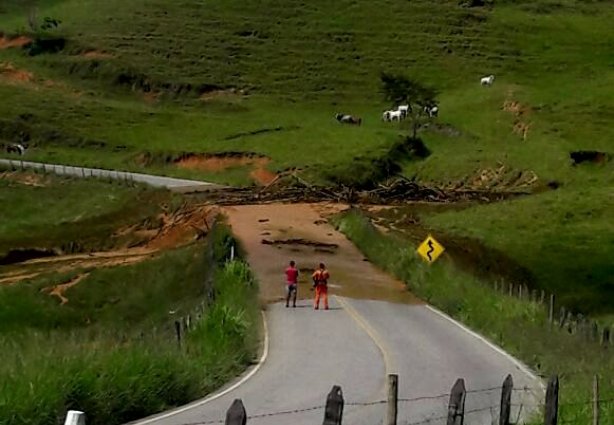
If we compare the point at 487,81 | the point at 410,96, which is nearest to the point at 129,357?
the point at 410,96

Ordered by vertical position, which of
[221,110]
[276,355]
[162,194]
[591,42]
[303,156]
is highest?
[591,42]

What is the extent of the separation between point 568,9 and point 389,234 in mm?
81091

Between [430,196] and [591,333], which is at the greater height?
[430,196]

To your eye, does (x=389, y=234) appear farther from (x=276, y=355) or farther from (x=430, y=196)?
(x=276, y=355)

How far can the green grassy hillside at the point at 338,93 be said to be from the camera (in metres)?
50.2

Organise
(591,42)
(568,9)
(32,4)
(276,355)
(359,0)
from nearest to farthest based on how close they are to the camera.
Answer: (276,355) < (591,42) < (359,0) < (568,9) < (32,4)

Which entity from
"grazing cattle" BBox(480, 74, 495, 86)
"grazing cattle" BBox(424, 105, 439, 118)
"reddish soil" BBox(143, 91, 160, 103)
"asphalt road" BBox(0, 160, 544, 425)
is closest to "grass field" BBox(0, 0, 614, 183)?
"reddish soil" BBox(143, 91, 160, 103)

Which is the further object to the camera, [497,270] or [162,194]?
[162,194]

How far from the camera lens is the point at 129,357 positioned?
1731 centimetres

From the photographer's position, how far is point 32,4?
429 ft

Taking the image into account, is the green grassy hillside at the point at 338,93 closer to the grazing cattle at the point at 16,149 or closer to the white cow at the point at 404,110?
the grazing cattle at the point at 16,149

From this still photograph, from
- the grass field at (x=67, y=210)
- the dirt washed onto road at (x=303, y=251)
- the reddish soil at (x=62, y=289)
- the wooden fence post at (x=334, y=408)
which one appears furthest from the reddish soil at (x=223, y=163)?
the wooden fence post at (x=334, y=408)

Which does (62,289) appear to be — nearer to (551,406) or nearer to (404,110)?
(551,406)

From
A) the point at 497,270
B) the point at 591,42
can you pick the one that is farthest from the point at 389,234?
the point at 591,42
